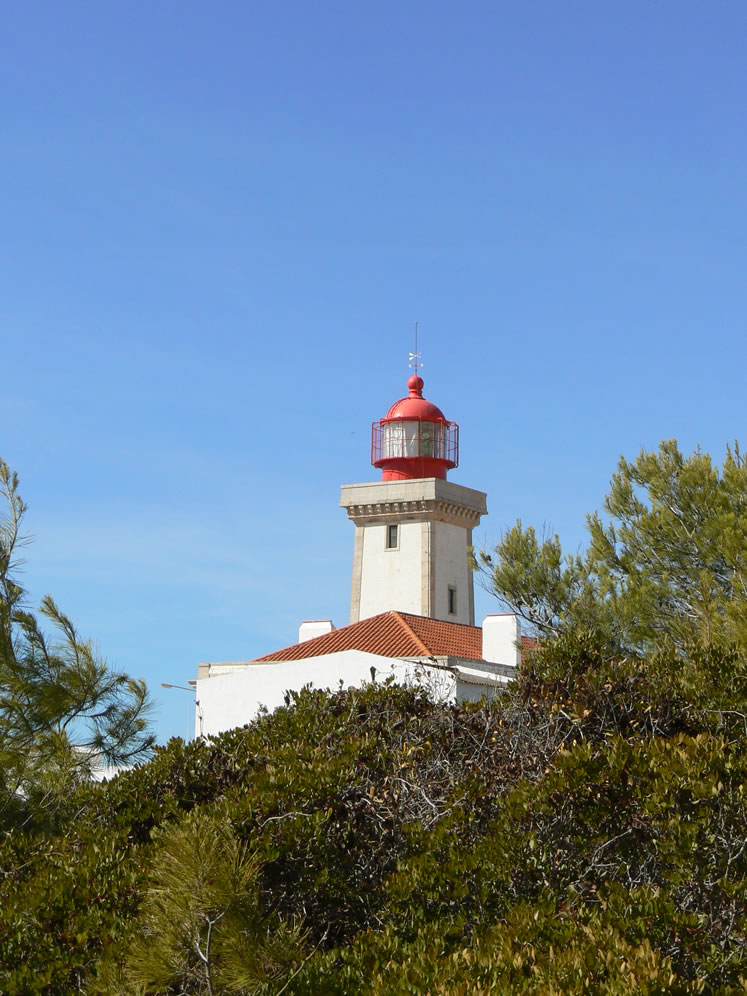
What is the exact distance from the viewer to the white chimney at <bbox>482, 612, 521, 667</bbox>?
21.8 metres

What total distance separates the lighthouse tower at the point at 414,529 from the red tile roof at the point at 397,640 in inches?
266

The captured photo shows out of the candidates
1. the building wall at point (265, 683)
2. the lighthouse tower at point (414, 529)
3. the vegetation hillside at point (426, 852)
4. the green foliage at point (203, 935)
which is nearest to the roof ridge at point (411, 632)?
the building wall at point (265, 683)

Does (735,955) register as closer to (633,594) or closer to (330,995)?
(330,995)

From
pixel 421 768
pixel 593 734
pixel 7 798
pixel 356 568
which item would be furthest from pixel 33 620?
pixel 356 568

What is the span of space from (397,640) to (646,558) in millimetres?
6763

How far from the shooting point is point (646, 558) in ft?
57.8

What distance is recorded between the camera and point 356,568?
33875 mm

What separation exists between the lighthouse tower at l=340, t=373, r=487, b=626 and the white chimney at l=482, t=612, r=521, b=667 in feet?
32.8

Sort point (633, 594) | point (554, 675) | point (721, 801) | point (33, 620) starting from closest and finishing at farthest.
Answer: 1. point (721, 801)
2. point (554, 675)
3. point (33, 620)
4. point (633, 594)

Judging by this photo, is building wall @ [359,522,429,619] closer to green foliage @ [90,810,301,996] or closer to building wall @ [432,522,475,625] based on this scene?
building wall @ [432,522,475,625]

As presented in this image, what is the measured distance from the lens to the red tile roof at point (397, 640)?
22.4 meters

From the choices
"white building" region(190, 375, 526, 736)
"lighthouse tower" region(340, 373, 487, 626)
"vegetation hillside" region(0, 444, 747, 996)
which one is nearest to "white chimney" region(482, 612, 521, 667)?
"white building" region(190, 375, 526, 736)

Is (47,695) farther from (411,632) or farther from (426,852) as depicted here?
(411,632)

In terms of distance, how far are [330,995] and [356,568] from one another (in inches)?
1143
